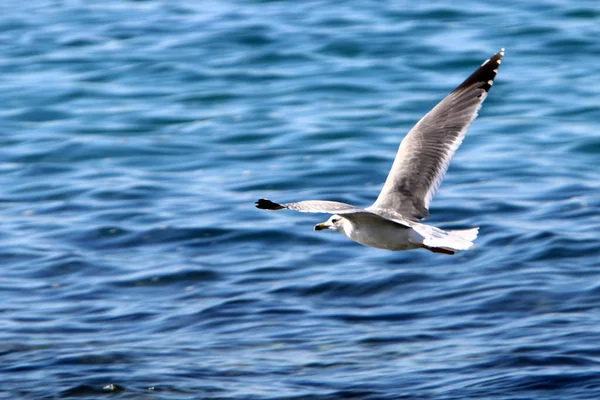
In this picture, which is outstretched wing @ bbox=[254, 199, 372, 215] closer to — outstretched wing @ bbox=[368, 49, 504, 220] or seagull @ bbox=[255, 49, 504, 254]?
seagull @ bbox=[255, 49, 504, 254]

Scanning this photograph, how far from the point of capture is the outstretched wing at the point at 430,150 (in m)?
7.54

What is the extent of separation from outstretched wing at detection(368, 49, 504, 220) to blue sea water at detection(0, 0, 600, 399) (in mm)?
1203

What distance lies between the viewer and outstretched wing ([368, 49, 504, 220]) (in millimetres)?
7535

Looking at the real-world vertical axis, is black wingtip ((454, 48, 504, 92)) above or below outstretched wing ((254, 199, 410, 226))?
above

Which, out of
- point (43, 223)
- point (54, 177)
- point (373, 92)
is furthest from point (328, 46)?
point (43, 223)

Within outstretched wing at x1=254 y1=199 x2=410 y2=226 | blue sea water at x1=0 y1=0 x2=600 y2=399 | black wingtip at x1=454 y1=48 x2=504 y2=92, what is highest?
black wingtip at x1=454 y1=48 x2=504 y2=92

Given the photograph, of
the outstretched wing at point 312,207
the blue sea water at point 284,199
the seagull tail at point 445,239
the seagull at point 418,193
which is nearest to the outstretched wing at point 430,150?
the seagull at point 418,193

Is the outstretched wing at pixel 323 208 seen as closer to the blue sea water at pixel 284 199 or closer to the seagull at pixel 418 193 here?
the seagull at pixel 418 193

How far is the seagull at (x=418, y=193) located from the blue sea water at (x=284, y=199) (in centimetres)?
118

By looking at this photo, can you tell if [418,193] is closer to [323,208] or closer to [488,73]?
[488,73]

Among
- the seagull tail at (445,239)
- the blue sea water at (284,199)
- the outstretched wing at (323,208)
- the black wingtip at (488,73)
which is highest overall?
the black wingtip at (488,73)

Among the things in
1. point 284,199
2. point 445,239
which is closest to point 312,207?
point 445,239

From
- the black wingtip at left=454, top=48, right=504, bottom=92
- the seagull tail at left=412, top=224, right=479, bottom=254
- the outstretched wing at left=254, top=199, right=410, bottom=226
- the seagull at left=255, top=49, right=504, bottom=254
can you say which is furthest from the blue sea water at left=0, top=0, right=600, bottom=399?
the black wingtip at left=454, top=48, right=504, bottom=92

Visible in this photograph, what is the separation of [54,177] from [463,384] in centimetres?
602
